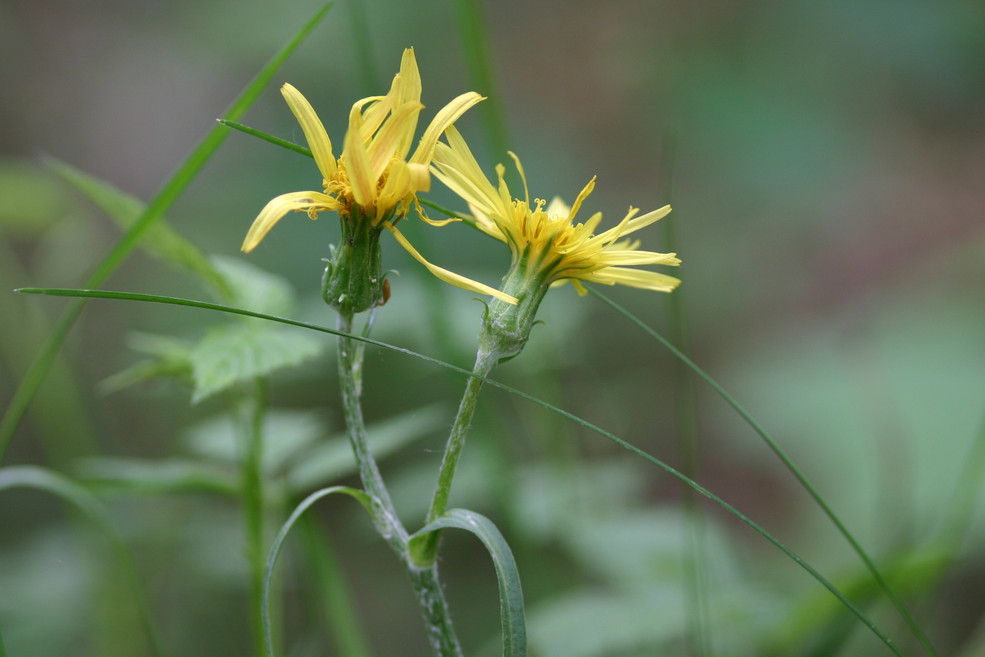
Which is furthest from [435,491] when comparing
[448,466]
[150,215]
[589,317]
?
[589,317]

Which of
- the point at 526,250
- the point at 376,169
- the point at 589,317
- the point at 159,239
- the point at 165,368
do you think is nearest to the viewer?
the point at 376,169

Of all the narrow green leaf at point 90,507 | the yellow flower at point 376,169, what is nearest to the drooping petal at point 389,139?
the yellow flower at point 376,169

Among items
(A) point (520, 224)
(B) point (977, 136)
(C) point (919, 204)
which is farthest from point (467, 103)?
(B) point (977, 136)

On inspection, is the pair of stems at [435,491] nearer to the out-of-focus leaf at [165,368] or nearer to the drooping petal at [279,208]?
the drooping petal at [279,208]

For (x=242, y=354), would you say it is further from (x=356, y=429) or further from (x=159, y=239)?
(x=356, y=429)

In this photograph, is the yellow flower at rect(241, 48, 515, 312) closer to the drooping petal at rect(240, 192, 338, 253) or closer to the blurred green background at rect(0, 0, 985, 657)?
the drooping petal at rect(240, 192, 338, 253)

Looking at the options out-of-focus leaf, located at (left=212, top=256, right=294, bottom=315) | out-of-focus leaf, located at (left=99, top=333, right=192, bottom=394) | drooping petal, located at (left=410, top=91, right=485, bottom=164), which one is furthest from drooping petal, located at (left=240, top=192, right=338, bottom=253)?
out-of-focus leaf, located at (left=99, top=333, right=192, bottom=394)

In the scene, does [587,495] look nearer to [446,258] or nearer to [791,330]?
[446,258]
